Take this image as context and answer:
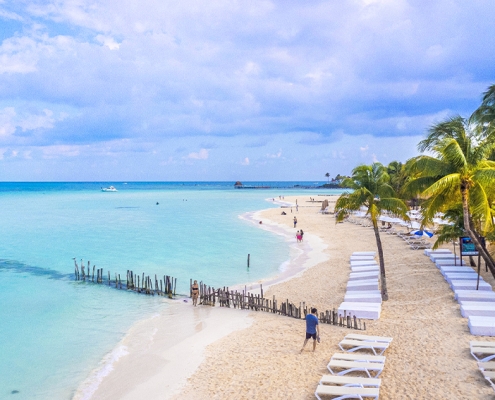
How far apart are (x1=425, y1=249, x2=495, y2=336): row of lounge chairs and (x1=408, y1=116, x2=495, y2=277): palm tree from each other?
118 centimetres

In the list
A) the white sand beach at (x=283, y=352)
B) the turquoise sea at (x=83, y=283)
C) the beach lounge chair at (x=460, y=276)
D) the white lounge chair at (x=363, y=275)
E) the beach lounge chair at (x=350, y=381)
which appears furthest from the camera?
the white lounge chair at (x=363, y=275)

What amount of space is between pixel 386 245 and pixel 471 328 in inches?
715

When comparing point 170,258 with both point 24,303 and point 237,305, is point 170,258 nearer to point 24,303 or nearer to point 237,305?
point 24,303

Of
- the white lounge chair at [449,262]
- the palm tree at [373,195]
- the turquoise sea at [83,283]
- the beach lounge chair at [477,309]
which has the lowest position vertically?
the turquoise sea at [83,283]

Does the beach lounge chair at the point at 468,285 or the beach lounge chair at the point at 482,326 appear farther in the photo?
the beach lounge chair at the point at 468,285

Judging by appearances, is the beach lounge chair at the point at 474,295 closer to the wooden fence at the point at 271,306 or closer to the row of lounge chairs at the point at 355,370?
the wooden fence at the point at 271,306

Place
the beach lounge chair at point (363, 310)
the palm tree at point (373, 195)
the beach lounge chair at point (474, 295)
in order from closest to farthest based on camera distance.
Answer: the beach lounge chair at point (363, 310) → the beach lounge chair at point (474, 295) → the palm tree at point (373, 195)

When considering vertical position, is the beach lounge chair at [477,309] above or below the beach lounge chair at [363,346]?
above

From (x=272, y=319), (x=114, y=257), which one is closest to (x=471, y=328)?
(x=272, y=319)

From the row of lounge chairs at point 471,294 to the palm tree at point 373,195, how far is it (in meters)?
2.92

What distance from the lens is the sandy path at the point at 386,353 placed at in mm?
8977

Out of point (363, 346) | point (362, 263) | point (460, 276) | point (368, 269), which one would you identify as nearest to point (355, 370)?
point (363, 346)

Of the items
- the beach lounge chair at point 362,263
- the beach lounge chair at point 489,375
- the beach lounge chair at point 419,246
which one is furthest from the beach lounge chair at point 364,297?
the beach lounge chair at point 419,246

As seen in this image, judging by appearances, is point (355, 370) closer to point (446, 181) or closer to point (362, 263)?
point (446, 181)
